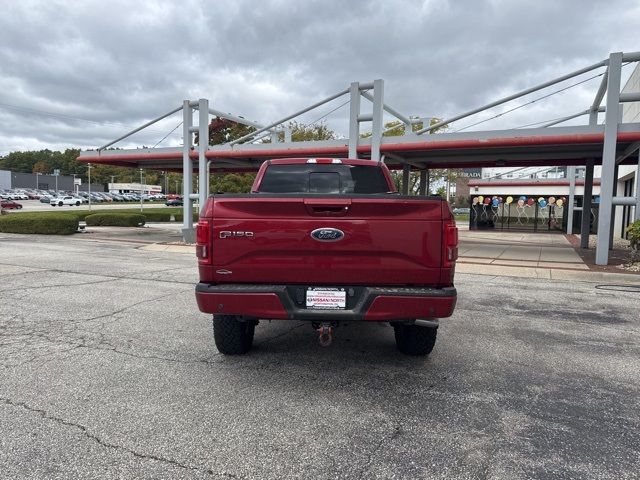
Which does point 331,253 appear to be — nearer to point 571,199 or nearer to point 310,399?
point 310,399

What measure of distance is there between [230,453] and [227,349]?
1.85 metres

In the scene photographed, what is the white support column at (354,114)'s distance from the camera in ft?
54.2

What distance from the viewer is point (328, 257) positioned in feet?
12.7

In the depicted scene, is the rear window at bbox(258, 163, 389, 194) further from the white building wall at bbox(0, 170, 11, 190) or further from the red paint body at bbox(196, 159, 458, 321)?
the white building wall at bbox(0, 170, 11, 190)

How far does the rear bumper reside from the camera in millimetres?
3787

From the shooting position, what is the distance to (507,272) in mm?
12055

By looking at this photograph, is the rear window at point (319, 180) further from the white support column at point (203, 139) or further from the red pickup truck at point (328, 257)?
the white support column at point (203, 139)

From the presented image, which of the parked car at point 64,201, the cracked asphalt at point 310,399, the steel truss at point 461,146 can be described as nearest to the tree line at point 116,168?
the parked car at point 64,201

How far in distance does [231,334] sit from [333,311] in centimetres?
132

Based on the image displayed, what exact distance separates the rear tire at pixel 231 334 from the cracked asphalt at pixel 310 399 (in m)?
0.15

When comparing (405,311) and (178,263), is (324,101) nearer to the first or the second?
(178,263)

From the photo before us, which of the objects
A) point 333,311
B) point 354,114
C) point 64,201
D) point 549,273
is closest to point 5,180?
point 64,201

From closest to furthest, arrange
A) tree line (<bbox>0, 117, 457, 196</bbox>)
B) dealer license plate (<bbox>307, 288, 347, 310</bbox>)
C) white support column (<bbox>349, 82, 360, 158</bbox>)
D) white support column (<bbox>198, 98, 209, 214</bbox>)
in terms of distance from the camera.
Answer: dealer license plate (<bbox>307, 288, 347, 310</bbox>) < white support column (<bbox>349, 82, 360, 158</bbox>) < white support column (<bbox>198, 98, 209, 214</bbox>) < tree line (<bbox>0, 117, 457, 196</bbox>)

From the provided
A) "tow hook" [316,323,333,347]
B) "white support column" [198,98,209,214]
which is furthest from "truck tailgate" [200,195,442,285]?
"white support column" [198,98,209,214]
